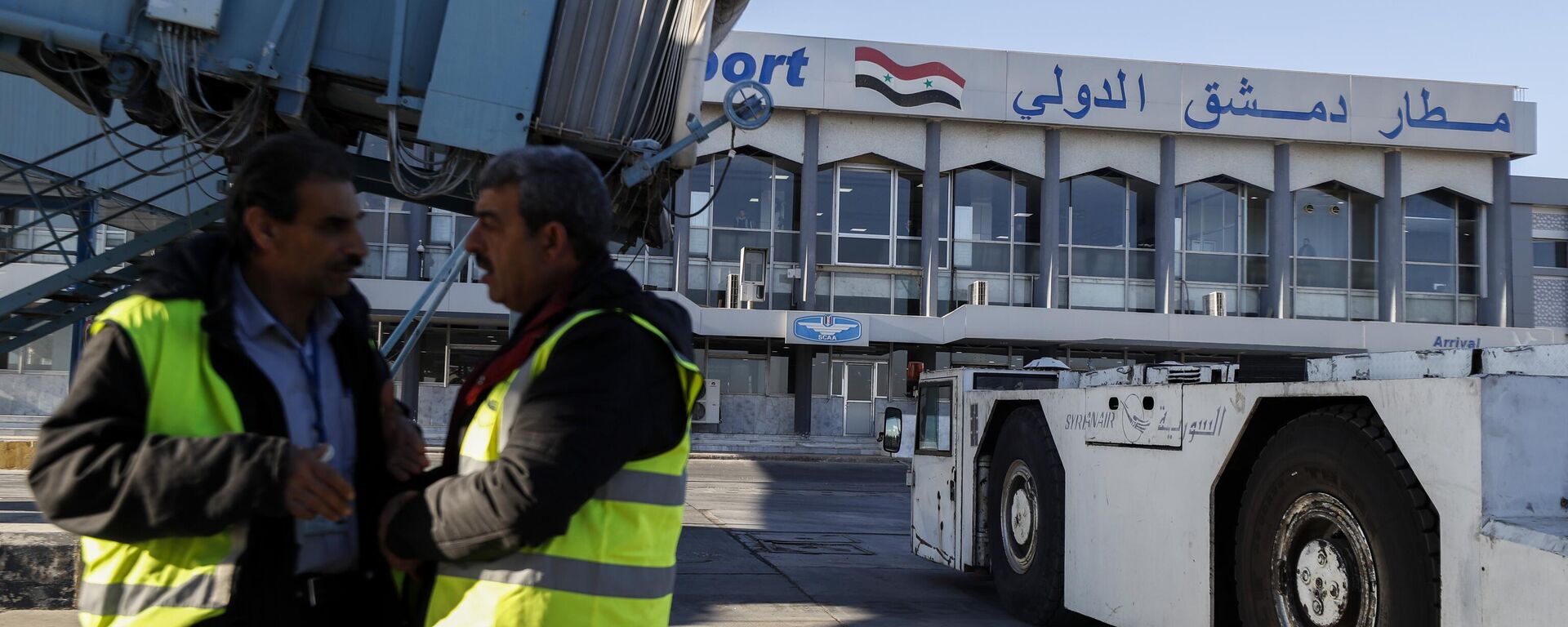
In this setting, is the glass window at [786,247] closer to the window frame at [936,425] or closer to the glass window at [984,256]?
the glass window at [984,256]

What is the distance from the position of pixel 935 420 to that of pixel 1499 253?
2980 cm

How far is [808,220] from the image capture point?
99.8 feet

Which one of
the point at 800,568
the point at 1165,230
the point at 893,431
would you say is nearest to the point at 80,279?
the point at 800,568

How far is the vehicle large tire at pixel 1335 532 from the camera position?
421 cm

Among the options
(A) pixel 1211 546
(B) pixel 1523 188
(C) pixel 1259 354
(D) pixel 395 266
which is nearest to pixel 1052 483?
(A) pixel 1211 546

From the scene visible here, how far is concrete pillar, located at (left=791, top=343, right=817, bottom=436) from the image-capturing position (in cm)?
3066

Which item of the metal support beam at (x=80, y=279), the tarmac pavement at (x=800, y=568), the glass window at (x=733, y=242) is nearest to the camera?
the tarmac pavement at (x=800, y=568)

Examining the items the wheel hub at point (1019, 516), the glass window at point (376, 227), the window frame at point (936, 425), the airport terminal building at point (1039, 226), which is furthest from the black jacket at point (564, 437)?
the glass window at point (376, 227)

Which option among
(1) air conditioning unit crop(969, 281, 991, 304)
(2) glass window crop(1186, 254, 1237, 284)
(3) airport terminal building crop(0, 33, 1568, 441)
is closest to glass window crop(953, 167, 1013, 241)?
(3) airport terminal building crop(0, 33, 1568, 441)

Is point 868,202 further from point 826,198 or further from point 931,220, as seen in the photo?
point 931,220

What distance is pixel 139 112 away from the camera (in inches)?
304

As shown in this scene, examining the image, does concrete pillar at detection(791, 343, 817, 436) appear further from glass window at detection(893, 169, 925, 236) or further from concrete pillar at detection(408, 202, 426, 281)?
concrete pillar at detection(408, 202, 426, 281)

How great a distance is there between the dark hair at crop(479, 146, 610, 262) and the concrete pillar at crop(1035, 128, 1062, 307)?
97.3 feet

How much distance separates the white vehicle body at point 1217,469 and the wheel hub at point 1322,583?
0.57 metres
